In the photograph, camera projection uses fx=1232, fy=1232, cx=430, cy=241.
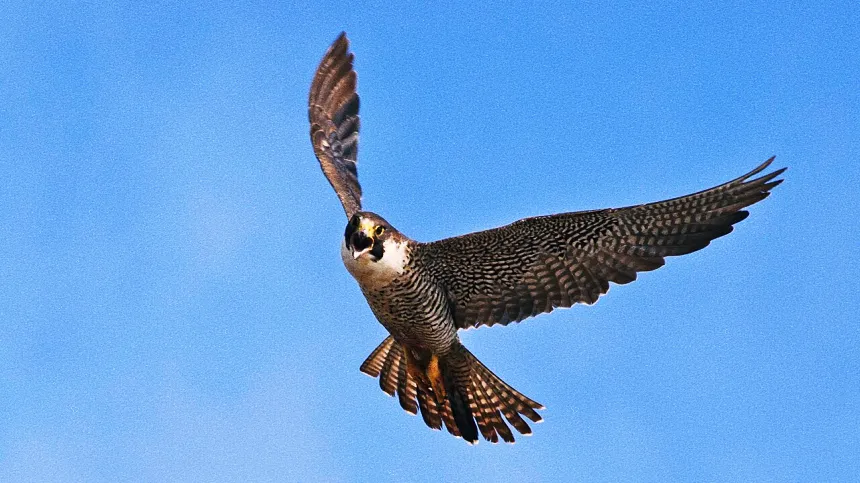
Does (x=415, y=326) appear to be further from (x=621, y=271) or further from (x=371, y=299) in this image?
(x=621, y=271)

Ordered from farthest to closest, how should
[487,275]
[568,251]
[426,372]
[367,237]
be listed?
[426,372]
[487,275]
[568,251]
[367,237]

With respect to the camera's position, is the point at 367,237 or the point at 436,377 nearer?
the point at 367,237

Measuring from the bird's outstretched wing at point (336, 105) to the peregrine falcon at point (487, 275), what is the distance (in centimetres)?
111

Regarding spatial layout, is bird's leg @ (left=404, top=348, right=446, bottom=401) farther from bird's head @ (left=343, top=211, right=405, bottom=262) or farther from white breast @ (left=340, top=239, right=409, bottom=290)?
bird's head @ (left=343, top=211, right=405, bottom=262)

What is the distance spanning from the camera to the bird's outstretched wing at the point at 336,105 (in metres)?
13.1

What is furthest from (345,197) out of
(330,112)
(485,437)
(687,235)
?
(687,235)

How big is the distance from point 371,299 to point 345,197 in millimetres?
1656

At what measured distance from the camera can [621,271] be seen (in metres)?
10.7

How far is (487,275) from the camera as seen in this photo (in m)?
11.1

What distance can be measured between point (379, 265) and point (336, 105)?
342cm

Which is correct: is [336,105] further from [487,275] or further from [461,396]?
[461,396]

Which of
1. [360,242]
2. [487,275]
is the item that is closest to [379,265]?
[360,242]

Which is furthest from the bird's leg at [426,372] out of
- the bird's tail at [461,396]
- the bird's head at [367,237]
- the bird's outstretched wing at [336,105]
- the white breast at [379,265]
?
the bird's outstretched wing at [336,105]

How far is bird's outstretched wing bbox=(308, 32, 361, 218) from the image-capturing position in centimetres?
1314
